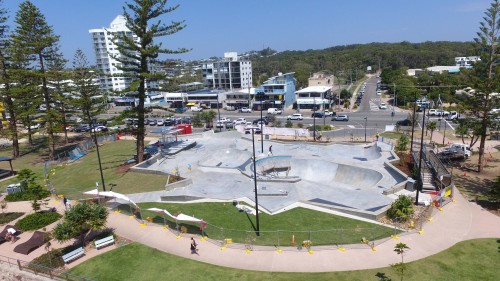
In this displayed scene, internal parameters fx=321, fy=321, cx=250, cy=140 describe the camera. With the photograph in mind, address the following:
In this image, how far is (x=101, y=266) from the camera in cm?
2006

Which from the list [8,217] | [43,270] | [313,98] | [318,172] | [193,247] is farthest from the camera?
[313,98]

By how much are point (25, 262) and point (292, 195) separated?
20.3m

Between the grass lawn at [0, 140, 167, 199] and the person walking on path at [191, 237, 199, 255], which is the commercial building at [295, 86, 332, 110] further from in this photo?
the person walking on path at [191, 237, 199, 255]

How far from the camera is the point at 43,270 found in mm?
19594

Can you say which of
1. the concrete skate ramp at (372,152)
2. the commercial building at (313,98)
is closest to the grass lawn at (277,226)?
the concrete skate ramp at (372,152)

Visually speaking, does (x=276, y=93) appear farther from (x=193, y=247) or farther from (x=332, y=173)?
(x=193, y=247)

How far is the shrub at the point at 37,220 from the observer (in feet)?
84.3

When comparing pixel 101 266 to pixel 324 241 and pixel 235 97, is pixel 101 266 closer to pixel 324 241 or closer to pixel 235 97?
pixel 324 241

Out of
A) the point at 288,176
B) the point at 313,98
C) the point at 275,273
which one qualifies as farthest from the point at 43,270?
the point at 313,98

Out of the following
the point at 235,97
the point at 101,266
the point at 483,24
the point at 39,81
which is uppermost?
the point at 483,24

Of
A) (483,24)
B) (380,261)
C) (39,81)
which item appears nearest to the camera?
(380,261)

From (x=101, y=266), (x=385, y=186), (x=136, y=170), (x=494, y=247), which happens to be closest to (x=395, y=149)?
(x=385, y=186)

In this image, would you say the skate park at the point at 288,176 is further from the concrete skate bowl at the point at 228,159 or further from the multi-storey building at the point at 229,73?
the multi-storey building at the point at 229,73

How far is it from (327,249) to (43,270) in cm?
1762
